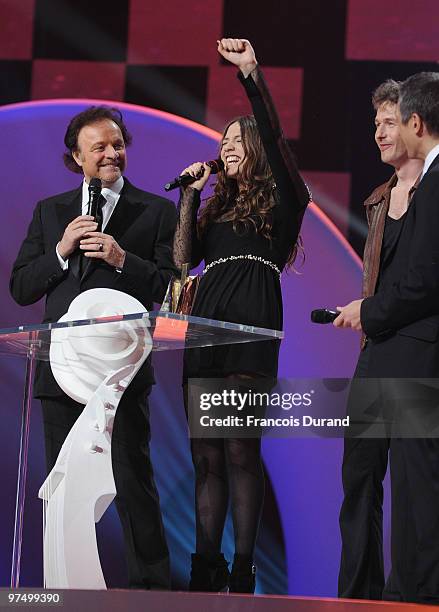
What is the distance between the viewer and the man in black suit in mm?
2646

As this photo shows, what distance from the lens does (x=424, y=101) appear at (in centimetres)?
262

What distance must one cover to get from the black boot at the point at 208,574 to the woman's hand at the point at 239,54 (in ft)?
4.49

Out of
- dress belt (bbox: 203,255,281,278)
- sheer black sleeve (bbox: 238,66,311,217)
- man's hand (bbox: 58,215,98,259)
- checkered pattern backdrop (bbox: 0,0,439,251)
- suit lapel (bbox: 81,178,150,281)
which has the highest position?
checkered pattern backdrop (bbox: 0,0,439,251)

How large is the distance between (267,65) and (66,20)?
871 millimetres

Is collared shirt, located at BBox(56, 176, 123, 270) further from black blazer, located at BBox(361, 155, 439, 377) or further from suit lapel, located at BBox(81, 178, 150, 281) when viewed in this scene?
black blazer, located at BBox(361, 155, 439, 377)

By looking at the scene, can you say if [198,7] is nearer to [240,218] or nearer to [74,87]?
[74,87]

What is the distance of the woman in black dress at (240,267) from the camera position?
274 cm

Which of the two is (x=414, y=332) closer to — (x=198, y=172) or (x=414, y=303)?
(x=414, y=303)

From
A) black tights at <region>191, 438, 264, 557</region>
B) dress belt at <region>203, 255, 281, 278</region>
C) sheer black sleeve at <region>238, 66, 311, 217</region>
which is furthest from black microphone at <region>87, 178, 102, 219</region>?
black tights at <region>191, 438, 264, 557</region>

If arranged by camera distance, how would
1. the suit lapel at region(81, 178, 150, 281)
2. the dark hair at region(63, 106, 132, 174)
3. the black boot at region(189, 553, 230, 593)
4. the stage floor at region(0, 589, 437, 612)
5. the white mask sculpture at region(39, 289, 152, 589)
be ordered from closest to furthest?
1. the stage floor at region(0, 589, 437, 612)
2. the white mask sculpture at region(39, 289, 152, 589)
3. the black boot at region(189, 553, 230, 593)
4. the suit lapel at region(81, 178, 150, 281)
5. the dark hair at region(63, 106, 132, 174)

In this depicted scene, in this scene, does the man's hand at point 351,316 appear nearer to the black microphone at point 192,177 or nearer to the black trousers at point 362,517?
the black trousers at point 362,517

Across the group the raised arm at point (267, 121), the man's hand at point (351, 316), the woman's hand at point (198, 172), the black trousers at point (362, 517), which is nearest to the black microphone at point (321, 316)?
the man's hand at point (351, 316)

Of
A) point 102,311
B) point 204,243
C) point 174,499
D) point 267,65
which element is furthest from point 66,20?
point 174,499

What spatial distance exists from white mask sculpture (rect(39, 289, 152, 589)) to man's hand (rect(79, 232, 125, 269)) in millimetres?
494
